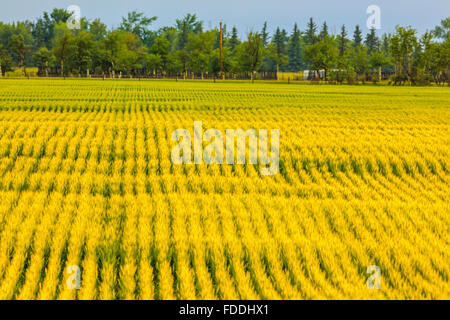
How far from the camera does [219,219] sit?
7184mm

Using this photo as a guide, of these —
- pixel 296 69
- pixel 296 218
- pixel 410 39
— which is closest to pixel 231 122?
pixel 296 218

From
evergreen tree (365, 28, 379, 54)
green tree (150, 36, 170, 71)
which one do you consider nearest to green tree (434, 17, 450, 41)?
evergreen tree (365, 28, 379, 54)

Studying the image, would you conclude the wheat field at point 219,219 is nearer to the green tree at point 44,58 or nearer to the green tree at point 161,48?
the green tree at point 161,48

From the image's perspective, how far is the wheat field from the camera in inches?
201

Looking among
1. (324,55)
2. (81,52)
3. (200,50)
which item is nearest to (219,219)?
(324,55)

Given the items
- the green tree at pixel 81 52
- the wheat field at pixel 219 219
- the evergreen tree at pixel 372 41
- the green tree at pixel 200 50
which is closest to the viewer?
the wheat field at pixel 219 219

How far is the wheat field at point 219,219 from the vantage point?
201 inches

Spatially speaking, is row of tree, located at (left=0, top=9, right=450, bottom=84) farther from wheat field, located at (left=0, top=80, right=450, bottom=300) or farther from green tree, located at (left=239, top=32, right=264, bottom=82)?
wheat field, located at (left=0, top=80, right=450, bottom=300)

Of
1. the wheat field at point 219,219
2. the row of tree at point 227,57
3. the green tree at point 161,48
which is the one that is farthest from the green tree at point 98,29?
the wheat field at point 219,219

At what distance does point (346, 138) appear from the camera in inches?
548

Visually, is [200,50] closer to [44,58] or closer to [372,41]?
[44,58]

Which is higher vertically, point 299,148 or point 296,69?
point 296,69
